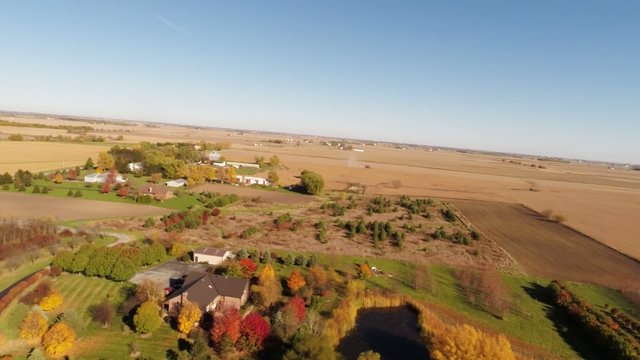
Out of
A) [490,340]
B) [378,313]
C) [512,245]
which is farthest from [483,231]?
[490,340]

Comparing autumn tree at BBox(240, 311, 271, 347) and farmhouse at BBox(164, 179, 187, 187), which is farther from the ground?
farmhouse at BBox(164, 179, 187, 187)

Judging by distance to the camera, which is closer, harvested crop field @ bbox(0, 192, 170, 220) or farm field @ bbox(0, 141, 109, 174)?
harvested crop field @ bbox(0, 192, 170, 220)

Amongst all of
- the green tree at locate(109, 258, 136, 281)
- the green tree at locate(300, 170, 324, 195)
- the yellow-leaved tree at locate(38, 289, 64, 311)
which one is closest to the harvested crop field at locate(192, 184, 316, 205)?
the green tree at locate(300, 170, 324, 195)

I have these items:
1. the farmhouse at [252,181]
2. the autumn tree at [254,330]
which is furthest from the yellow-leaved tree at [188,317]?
the farmhouse at [252,181]

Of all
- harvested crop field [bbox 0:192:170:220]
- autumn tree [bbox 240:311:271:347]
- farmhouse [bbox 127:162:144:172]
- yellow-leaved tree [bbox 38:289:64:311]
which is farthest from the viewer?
farmhouse [bbox 127:162:144:172]

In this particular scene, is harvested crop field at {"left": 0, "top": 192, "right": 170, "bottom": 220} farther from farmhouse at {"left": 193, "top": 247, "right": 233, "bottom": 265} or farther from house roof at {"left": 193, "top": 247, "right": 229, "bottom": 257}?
farmhouse at {"left": 193, "top": 247, "right": 233, "bottom": 265}

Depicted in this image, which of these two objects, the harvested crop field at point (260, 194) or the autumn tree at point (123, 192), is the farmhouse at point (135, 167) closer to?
the harvested crop field at point (260, 194)
